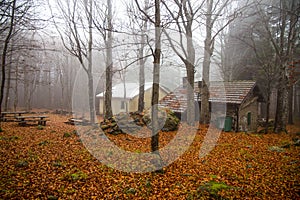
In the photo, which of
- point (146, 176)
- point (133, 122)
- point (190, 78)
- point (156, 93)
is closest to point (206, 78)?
point (190, 78)

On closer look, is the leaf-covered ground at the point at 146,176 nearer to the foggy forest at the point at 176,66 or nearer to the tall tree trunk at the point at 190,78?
the foggy forest at the point at 176,66

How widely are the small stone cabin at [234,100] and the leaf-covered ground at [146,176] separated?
5310 millimetres

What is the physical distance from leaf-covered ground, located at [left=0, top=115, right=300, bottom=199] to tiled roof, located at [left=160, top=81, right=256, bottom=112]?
5.77 meters

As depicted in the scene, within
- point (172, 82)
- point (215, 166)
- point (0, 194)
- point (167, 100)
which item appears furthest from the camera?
point (172, 82)

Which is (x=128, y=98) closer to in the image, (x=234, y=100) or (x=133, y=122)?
(x=133, y=122)

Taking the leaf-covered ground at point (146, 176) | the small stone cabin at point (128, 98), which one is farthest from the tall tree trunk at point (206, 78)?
the small stone cabin at point (128, 98)

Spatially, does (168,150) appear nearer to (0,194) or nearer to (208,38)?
(0,194)

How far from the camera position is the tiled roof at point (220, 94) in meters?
13.1

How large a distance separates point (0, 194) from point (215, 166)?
572 cm

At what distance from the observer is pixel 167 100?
1542 centimetres

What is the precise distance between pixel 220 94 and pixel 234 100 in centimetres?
139

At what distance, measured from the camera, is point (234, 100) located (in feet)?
41.8

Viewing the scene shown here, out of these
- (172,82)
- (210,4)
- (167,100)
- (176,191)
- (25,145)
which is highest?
(210,4)

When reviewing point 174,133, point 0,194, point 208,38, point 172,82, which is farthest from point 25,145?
point 172,82
